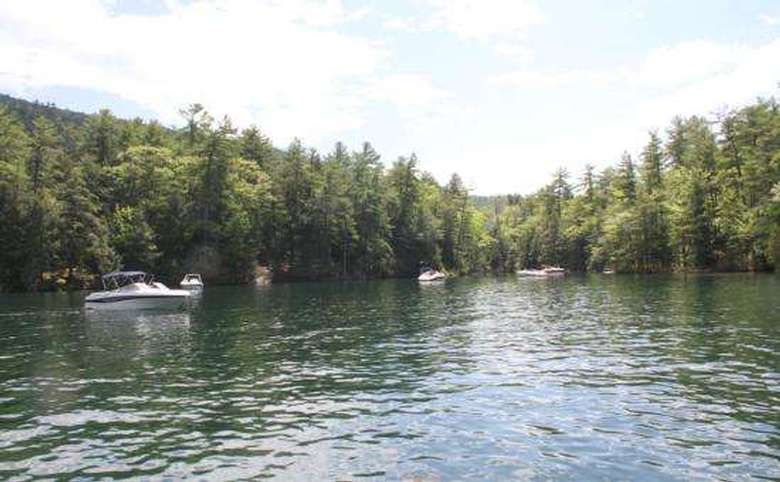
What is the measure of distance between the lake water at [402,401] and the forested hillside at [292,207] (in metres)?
50.4

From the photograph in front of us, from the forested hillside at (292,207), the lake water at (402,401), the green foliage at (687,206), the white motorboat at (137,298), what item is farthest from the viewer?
the green foliage at (687,206)

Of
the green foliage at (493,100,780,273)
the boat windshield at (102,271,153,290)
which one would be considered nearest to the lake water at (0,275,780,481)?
the boat windshield at (102,271,153,290)

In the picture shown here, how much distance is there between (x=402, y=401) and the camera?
16.7 m

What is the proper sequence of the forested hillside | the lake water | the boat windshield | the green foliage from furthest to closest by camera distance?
the green foliage, the forested hillside, the boat windshield, the lake water

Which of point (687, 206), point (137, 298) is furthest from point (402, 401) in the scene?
point (687, 206)

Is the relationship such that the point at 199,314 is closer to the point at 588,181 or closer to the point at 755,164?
the point at 755,164

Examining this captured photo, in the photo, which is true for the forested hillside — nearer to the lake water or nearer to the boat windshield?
the boat windshield

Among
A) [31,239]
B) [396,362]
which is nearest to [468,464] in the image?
[396,362]

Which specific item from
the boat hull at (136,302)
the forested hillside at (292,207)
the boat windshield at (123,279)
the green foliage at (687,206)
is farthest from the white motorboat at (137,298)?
the green foliage at (687,206)

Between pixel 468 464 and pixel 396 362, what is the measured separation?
1128 cm

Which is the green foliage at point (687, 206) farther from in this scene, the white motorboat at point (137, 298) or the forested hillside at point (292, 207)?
the white motorboat at point (137, 298)

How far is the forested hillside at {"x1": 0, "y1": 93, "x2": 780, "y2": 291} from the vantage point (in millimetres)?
80250

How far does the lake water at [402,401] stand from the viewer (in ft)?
38.6

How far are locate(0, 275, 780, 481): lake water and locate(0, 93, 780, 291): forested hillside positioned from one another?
50.4 metres
